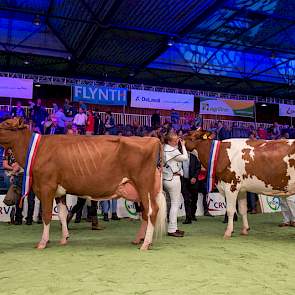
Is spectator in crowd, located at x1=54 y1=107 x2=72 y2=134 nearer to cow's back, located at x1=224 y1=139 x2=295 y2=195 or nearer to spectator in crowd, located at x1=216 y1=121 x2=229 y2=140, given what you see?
spectator in crowd, located at x1=216 y1=121 x2=229 y2=140

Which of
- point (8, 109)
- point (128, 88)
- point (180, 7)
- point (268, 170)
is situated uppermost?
point (180, 7)

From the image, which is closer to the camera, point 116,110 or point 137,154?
point 137,154

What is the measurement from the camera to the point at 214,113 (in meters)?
19.1

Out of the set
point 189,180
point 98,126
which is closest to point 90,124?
point 98,126

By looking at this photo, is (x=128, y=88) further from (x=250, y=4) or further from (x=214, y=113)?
(x=250, y=4)

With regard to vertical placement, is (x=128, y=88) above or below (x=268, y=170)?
above

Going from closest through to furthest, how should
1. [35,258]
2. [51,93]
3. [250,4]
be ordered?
[35,258] < [250,4] < [51,93]

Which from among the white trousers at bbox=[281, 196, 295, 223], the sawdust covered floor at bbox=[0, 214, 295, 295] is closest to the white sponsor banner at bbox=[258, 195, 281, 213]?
the white trousers at bbox=[281, 196, 295, 223]

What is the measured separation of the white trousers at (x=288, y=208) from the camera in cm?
822

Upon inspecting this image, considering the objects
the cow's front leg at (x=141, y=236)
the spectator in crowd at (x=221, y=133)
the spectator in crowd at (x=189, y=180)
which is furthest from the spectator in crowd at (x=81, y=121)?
the cow's front leg at (x=141, y=236)

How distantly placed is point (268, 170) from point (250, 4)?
11.6 metres

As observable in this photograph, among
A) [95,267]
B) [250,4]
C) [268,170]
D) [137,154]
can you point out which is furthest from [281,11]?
[95,267]

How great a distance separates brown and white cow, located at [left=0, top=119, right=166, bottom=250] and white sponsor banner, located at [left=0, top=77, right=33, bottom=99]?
11223 mm

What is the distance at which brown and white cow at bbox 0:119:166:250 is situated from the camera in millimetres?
5684
